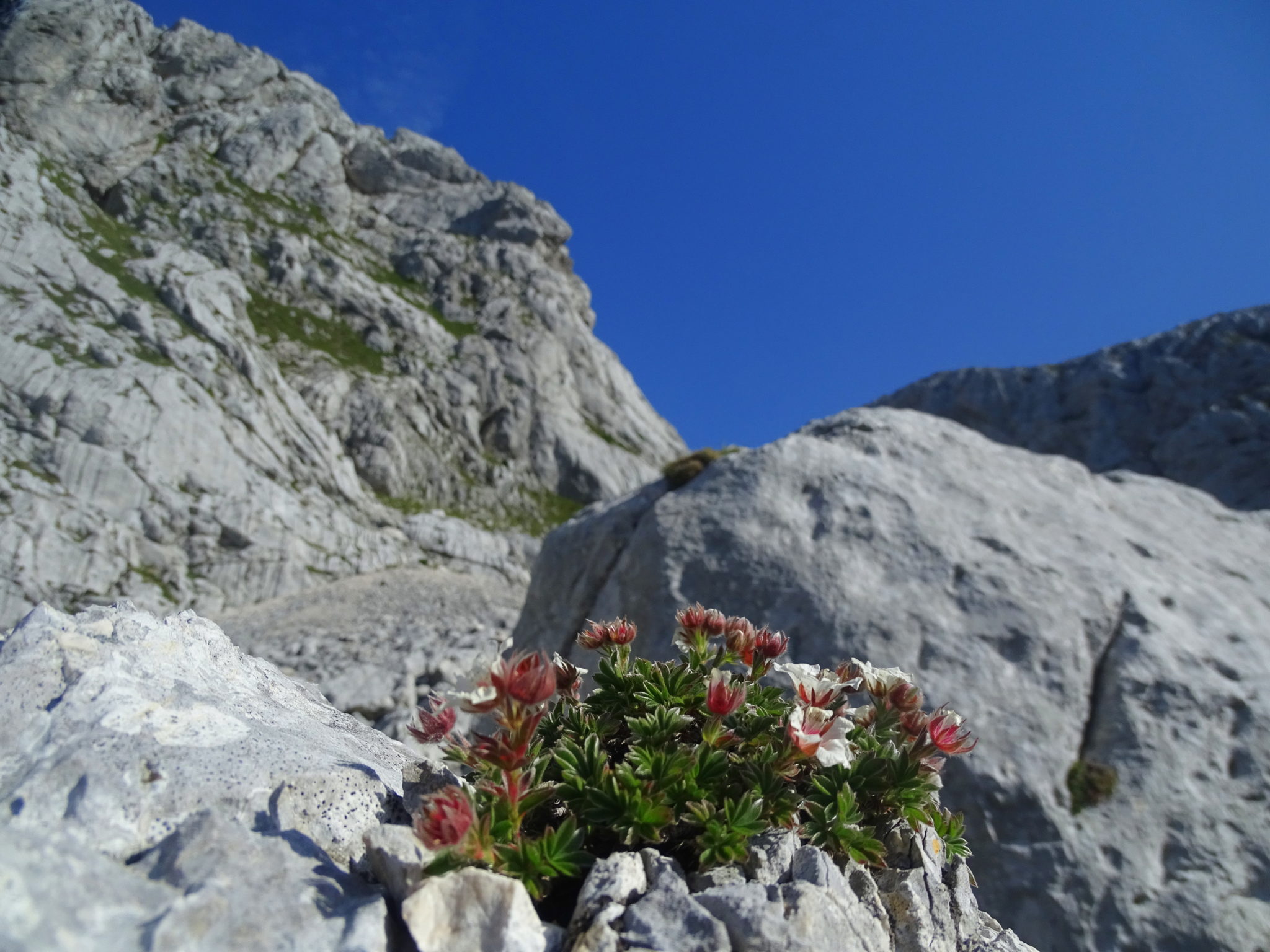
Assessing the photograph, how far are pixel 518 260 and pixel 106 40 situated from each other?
4103 cm

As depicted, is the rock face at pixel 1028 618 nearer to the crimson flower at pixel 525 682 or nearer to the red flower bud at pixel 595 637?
the red flower bud at pixel 595 637

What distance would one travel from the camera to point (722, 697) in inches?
135

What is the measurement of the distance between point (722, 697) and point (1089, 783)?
8.02 m

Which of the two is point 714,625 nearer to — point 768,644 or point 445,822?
point 768,644

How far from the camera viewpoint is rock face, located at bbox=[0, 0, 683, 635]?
3170cm

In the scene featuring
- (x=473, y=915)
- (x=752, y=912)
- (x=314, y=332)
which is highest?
(x=314, y=332)

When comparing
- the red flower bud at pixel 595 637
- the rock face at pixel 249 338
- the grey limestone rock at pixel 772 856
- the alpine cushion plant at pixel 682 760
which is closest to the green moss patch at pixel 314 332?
the rock face at pixel 249 338

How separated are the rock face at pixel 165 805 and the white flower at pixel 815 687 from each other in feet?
5.99

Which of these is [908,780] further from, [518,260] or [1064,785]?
[518,260]

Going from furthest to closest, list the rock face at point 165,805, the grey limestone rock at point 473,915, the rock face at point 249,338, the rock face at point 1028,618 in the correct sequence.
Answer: the rock face at point 249,338 < the rock face at point 1028,618 < the grey limestone rock at point 473,915 < the rock face at point 165,805

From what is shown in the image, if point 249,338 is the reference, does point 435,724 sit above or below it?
below

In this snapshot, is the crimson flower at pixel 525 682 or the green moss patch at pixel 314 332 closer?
the crimson flower at pixel 525 682

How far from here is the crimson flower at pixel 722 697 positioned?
3438mm

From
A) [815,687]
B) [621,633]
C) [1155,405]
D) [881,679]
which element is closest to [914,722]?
[881,679]
